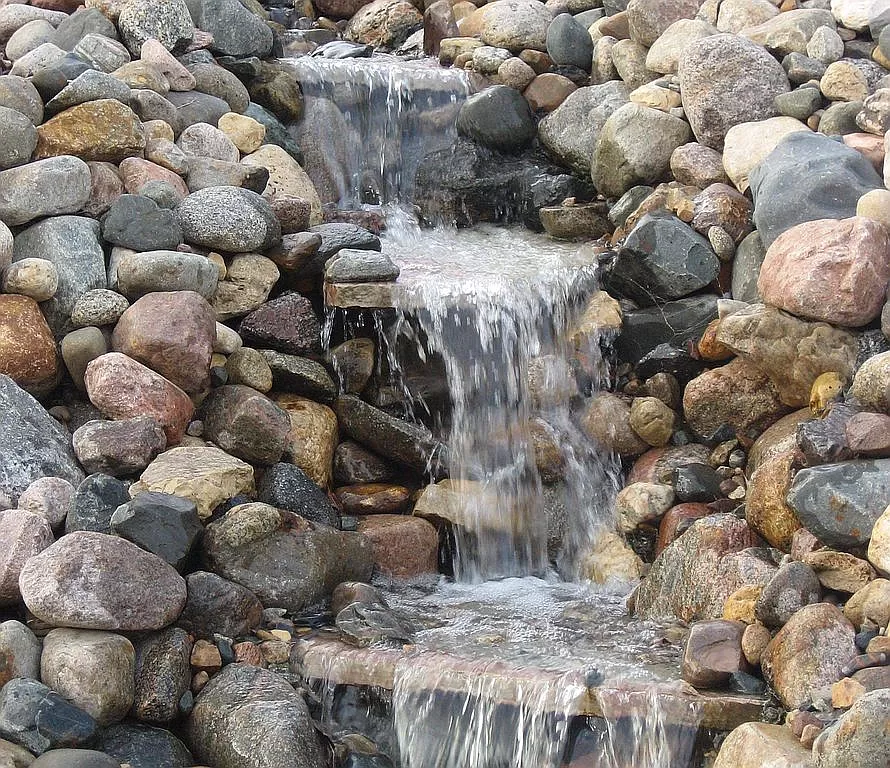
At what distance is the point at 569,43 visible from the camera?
820 cm

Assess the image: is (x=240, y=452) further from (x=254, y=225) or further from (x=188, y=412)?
(x=254, y=225)

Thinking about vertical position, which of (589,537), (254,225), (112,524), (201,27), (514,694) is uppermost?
(201,27)

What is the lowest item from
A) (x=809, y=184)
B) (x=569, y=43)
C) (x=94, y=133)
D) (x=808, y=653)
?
(x=808, y=653)

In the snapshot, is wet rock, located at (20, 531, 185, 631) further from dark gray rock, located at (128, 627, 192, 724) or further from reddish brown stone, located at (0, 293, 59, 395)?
reddish brown stone, located at (0, 293, 59, 395)

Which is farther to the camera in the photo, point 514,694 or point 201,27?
point 201,27

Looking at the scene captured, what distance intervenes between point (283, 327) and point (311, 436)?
0.61 m

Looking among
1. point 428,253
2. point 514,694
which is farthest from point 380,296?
point 514,694

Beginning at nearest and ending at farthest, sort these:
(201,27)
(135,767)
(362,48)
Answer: (135,767)
(201,27)
(362,48)

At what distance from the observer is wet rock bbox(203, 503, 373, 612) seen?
4672mm

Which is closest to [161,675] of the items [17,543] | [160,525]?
[160,525]

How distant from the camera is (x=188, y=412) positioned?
17.2 feet

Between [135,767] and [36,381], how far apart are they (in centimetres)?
200

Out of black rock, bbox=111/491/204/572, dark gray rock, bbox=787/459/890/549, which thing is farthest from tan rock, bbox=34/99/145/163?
dark gray rock, bbox=787/459/890/549

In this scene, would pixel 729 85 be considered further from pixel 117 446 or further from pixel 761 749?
pixel 761 749
